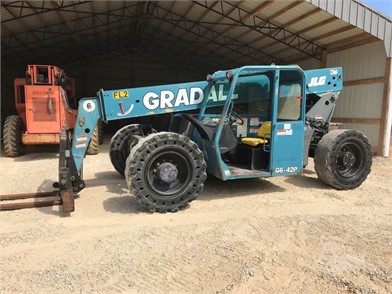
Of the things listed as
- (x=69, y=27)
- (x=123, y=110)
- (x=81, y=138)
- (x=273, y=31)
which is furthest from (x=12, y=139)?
(x=273, y=31)

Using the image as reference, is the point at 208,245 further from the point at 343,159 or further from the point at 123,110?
the point at 343,159

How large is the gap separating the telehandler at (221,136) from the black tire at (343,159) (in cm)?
2

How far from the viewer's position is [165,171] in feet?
16.4

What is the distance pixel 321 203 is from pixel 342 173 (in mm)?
1219

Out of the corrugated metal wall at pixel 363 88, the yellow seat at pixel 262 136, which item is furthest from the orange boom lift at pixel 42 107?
the corrugated metal wall at pixel 363 88

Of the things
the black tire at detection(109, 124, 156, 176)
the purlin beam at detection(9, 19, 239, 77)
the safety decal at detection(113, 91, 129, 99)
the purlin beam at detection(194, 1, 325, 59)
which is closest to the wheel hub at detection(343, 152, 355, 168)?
the black tire at detection(109, 124, 156, 176)

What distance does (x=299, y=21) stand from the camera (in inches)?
486

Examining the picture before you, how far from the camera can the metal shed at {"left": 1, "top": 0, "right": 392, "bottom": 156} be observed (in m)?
11.3

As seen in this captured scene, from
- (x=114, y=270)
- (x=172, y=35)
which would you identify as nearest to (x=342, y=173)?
(x=114, y=270)

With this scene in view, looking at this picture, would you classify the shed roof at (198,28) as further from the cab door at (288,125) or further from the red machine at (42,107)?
the cab door at (288,125)

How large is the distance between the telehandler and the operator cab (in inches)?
0.7

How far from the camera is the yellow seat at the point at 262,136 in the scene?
591 centimetres

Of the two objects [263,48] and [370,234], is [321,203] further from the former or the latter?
[263,48]

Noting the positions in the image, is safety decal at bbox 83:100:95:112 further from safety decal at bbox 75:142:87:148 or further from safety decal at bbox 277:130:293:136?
safety decal at bbox 277:130:293:136
